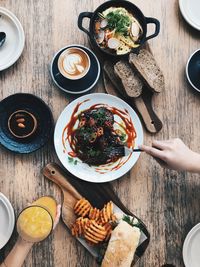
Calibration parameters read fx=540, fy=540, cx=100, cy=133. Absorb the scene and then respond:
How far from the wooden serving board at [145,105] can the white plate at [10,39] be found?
37 cm

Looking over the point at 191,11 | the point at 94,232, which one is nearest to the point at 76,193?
the point at 94,232

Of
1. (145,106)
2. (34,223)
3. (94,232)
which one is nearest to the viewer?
(34,223)

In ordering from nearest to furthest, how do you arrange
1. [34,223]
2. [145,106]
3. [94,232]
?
[34,223] → [94,232] → [145,106]

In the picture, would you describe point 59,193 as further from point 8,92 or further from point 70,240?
point 8,92

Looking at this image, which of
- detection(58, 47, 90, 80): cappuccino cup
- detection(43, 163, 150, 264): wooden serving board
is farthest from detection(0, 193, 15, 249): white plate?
detection(58, 47, 90, 80): cappuccino cup

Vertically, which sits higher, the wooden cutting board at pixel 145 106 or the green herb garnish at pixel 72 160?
the wooden cutting board at pixel 145 106

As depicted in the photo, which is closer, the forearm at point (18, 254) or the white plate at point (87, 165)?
the forearm at point (18, 254)

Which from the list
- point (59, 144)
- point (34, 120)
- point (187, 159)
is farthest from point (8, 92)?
point (187, 159)

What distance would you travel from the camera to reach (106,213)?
2137 millimetres

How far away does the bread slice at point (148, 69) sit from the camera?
2.16m

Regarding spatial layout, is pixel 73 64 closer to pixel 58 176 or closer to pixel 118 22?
pixel 118 22

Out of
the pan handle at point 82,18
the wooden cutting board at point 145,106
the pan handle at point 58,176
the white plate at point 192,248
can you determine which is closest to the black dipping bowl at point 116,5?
the pan handle at point 82,18

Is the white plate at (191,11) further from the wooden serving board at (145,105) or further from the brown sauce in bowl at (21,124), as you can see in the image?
the brown sauce in bowl at (21,124)

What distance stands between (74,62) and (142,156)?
47 centimetres
